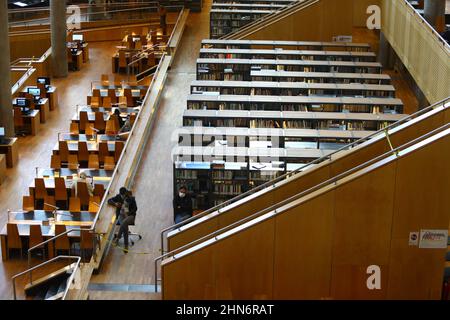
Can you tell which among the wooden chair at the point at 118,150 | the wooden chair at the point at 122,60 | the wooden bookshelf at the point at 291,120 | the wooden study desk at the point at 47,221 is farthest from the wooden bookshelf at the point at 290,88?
the wooden chair at the point at 122,60

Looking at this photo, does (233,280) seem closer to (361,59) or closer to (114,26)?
(361,59)

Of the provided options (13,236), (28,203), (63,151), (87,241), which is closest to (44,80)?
(63,151)

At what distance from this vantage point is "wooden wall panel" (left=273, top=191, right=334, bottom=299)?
12.4 metres

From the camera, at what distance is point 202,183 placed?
50.0 ft

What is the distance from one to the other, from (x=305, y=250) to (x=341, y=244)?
0.51m

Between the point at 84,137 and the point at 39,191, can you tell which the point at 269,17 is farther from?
the point at 39,191

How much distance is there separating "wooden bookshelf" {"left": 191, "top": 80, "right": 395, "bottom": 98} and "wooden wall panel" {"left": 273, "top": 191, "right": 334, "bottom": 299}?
7.10 m

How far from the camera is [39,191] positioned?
651 inches

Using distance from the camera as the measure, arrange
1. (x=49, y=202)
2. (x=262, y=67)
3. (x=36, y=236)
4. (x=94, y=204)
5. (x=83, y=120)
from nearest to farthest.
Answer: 1. (x=36, y=236)
2. (x=94, y=204)
3. (x=49, y=202)
4. (x=83, y=120)
5. (x=262, y=67)

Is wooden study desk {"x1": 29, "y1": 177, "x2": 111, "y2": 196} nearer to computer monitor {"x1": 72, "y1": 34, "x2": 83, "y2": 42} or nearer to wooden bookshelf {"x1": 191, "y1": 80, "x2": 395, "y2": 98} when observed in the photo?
wooden bookshelf {"x1": 191, "y1": 80, "x2": 395, "y2": 98}

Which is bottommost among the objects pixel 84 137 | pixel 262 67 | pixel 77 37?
pixel 84 137

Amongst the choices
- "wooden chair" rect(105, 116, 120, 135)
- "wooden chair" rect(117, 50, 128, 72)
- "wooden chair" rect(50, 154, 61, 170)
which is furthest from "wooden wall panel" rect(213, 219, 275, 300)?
"wooden chair" rect(117, 50, 128, 72)
